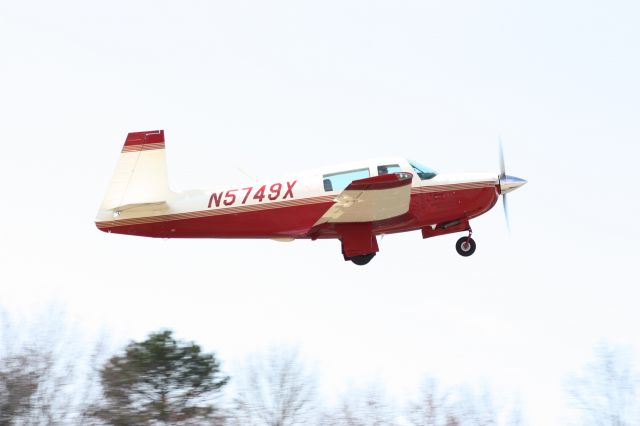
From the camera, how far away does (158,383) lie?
27.8 m

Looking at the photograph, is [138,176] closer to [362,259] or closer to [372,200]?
[372,200]

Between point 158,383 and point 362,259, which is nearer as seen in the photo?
point 362,259

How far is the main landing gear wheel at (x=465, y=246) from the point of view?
24.7 m

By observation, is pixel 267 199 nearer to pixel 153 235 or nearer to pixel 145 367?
pixel 153 235

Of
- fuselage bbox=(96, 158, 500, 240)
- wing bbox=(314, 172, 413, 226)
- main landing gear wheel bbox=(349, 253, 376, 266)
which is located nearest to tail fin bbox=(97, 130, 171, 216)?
fuselage bbox=(96, 158, 500, 240)

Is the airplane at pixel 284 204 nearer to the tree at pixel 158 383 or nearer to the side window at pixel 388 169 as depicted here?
the side window at pixel 388 169

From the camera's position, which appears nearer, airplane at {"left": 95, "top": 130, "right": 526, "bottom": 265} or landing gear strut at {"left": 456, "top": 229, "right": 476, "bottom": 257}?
airplane at {"left": 95, "top": 130, "right": 526, "bottom": 265}

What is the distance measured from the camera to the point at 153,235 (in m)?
23.4

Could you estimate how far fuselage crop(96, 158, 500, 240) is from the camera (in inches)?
912

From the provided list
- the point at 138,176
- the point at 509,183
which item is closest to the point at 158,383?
the point at 138,176

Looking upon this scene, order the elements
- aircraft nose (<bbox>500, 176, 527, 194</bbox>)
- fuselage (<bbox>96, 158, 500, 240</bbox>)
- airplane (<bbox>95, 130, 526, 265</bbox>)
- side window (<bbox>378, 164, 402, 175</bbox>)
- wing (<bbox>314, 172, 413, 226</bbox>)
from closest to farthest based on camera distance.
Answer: wing (<bbox>314, 172, 413, 226</bbox>) → side window (<bbox>378, 164, 402, 175</bbox>) → airplane (<bbox>95, 130, 526, 265</bbox>) → fuselage (<bbox>96, 158, 500, 240</bbox>) → aircraft nose (<bbox>500, 176, 527, 194</bbox>)

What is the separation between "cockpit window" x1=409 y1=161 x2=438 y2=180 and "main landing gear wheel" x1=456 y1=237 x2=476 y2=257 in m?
1.85

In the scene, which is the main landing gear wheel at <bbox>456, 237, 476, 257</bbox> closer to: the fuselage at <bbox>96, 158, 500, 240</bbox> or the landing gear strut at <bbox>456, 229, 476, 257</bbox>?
the landing gear strut at <bbox>456, 229, 476, 257</bbox>

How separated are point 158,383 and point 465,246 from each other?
869 centimetres
